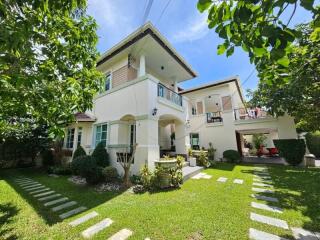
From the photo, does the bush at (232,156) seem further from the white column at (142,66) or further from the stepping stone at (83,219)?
the stepping stone at (83,219)

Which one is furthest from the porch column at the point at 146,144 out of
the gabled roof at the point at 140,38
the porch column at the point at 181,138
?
the gabled roof at the point at 140,38

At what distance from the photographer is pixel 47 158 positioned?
1406cm

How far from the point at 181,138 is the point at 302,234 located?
28.1ft

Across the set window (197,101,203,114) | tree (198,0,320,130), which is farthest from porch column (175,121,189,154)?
tree (198,0,320,130)

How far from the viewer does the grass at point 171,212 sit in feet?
12.9

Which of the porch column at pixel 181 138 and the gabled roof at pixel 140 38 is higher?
the gabled roof at pixel 140 38

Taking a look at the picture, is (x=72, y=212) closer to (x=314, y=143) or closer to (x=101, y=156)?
(x=101, y=156)

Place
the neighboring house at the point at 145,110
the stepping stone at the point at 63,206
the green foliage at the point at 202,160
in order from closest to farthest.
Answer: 1. the stepping stone at the point at 63,206
2. the neighboring house at the point at 145,110
3. the green foliage at the point at 202,160

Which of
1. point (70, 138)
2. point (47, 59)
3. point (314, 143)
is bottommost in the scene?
point (314, 143)

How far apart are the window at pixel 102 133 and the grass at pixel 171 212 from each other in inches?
152

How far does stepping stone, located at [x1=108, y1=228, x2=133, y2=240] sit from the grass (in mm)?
125

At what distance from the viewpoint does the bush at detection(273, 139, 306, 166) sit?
1264cm

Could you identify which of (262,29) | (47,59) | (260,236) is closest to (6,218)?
(47,59)

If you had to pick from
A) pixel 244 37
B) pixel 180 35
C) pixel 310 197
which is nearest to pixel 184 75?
pixel 180 35
